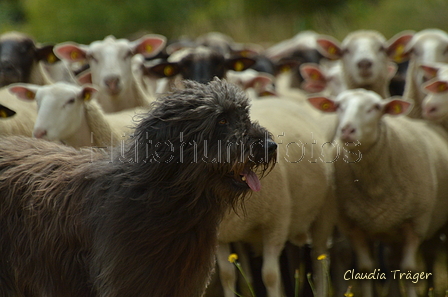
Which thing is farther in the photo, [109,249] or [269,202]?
[269,202]

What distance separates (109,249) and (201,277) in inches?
19.3

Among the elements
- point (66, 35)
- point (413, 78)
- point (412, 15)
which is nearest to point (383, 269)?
point (413, 78)

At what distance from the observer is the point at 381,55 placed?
651cm

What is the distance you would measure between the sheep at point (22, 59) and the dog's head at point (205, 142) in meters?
3.04

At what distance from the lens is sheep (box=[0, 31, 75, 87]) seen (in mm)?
5879

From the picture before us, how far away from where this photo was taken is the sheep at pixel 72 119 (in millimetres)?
4473

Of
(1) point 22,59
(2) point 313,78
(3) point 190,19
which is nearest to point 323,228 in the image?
(2) point 313,78

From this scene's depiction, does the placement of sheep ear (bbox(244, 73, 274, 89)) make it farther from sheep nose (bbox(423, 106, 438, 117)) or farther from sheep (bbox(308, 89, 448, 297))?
sheep nose (bbox(423, 106, 438, 117))

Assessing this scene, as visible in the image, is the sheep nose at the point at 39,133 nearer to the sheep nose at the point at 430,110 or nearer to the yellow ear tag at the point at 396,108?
the yellow ear tag at the point at 396,108

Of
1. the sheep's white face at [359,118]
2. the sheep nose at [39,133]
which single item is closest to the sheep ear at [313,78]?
the sheep's white face at [359,118]

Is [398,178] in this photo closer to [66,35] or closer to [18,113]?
[18,113]

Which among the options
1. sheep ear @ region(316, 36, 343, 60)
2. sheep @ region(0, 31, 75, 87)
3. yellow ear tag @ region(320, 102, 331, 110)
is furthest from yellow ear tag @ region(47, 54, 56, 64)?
sheep ear @ region(316, 36, 343, 60)

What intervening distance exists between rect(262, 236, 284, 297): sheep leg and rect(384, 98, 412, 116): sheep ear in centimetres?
129

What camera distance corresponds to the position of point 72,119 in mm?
4598
